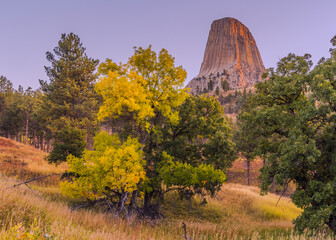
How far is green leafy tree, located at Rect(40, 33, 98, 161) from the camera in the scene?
30.4 meters

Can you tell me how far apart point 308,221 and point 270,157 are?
3.47 metres

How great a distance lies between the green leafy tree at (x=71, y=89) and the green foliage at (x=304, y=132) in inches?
980

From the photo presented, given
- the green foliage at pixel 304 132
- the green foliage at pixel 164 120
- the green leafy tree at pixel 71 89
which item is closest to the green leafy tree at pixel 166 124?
the green foliage at pixel 164 120

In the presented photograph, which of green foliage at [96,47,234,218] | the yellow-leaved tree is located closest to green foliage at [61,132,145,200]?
the yellow-leaved tree

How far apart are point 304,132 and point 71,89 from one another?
1201 inches

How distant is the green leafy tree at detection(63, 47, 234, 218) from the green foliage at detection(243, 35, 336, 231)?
306 cm

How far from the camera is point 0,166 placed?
70.5 feet

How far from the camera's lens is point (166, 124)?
603 inches

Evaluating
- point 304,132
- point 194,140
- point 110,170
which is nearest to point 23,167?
point 110,170

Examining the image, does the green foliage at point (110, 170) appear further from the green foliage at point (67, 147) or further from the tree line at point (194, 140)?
the green foliage at point (67, 147)

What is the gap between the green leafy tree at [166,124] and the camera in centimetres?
1160

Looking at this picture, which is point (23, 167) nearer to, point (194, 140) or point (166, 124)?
point (166, 124)

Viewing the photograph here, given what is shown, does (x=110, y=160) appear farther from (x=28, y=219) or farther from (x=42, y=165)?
(x=42, y=165)

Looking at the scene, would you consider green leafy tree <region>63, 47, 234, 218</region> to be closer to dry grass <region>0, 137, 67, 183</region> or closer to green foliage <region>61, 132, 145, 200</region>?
green foliage <region>61, 132, 145, 200</region>
